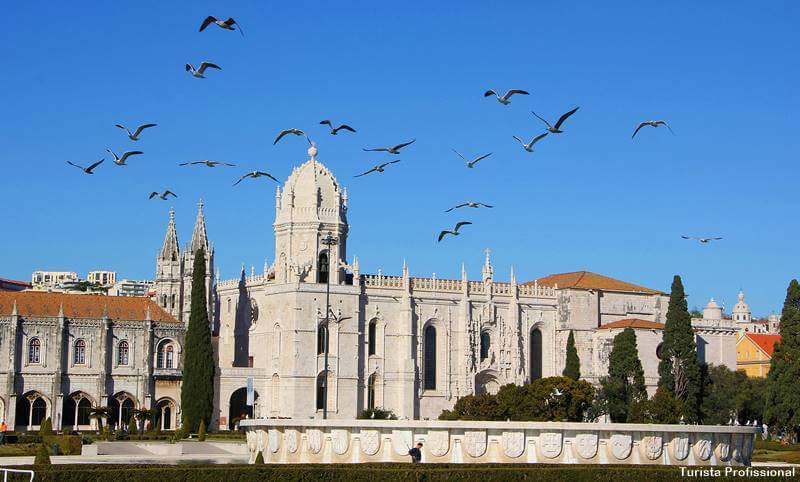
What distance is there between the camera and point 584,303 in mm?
89812

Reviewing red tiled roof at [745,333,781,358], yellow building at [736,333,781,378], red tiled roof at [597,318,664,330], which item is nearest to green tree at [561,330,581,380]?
red tiled roof at [597,318,664,330]

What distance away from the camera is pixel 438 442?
39812 millimetres

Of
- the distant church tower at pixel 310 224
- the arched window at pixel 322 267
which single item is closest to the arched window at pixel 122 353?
the distant church tower at pixel 310 224

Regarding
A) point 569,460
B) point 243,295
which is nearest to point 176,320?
point 243,295

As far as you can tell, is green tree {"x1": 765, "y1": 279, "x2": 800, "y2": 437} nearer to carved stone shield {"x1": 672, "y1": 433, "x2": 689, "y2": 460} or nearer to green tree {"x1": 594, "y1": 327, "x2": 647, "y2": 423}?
green tree {"x1": 594, "y1": 327, "x2": 647, "y2": 423}

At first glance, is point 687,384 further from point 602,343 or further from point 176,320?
point 176,320

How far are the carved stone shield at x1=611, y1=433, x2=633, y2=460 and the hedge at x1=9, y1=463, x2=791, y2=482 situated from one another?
3163 millimetres

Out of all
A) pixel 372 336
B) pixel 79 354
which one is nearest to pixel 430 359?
pixel 372 336

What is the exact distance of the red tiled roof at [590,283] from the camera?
91188 millimetres

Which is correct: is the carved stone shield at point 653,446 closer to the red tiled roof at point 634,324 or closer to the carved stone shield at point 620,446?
the carved stone shield at point 620,446

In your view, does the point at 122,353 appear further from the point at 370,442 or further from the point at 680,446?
the point at 680,446

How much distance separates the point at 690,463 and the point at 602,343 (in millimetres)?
46716

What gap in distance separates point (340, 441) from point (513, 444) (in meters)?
5.37

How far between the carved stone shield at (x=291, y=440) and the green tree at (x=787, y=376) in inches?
1459
